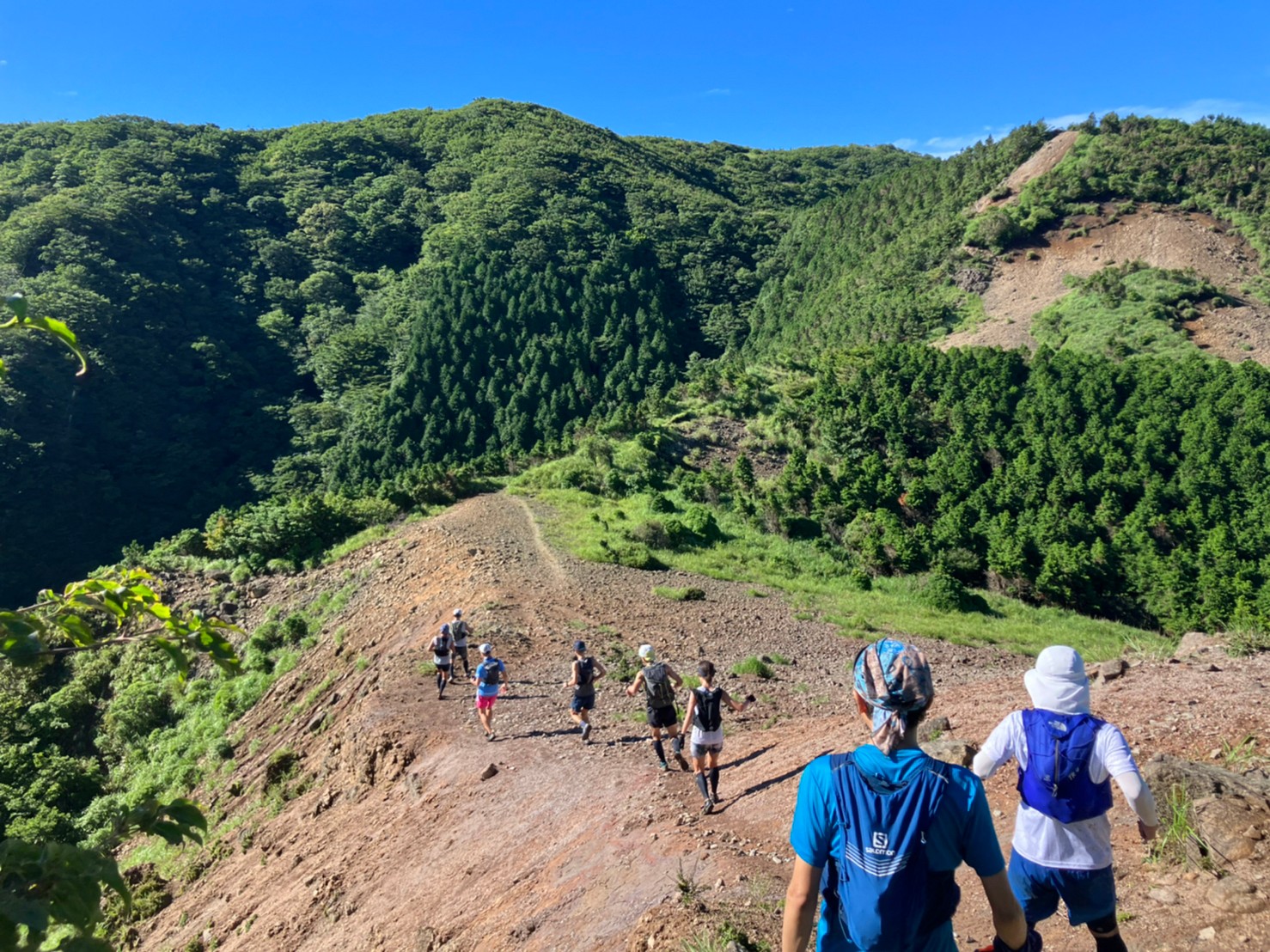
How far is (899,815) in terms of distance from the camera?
212cm

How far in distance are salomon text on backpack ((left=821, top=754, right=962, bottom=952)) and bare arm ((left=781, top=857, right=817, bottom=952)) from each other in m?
0.09

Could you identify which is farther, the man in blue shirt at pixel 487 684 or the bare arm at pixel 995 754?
the man in blue shirt at pixel 487 684

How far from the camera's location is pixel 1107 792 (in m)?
2.90

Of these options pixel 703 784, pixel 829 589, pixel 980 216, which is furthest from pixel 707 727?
pixel 980 216

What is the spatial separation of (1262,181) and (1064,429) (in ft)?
118

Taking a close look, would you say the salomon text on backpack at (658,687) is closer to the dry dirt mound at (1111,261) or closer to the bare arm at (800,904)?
the bare arm at (800,904)

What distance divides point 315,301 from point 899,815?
77696 mm

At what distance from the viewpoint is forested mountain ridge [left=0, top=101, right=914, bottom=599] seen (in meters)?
49.6

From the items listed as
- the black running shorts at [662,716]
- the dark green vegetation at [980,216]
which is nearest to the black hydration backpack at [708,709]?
the black running shorts at [662,716]

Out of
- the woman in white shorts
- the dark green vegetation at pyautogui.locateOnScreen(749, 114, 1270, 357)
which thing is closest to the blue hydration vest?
the woman in white shorts

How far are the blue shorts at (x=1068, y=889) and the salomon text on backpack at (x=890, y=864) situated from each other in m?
1.04

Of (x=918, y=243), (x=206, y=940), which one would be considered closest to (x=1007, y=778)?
(x=206, y=940)

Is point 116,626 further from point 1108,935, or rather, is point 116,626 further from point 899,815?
point 1108,935

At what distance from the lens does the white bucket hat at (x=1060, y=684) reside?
9.52 ft
